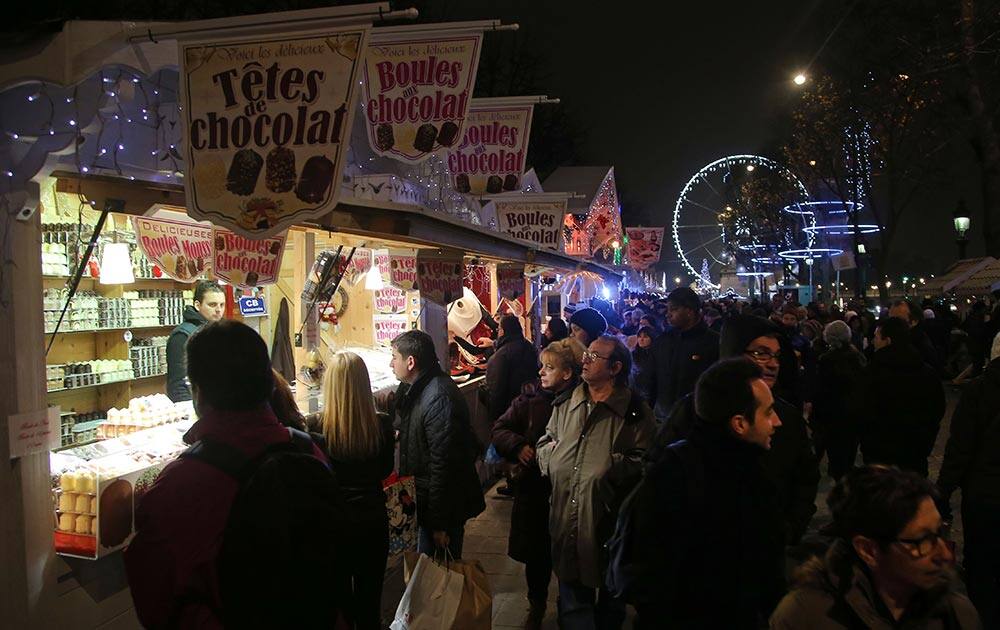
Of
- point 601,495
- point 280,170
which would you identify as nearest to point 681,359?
point 601,495

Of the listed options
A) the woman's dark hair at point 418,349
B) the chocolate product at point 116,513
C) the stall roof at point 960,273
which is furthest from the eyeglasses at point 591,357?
the stall roof at point 960,273

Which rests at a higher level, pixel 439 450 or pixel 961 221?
pixel 961 221

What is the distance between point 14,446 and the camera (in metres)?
3.40

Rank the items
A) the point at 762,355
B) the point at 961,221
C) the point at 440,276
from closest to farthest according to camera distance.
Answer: the point at 762,355
the point at 440,276
the point at 961,221

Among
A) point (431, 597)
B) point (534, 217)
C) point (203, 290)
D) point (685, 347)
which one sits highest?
point (534, 217)

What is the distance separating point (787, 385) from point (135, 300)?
698cm

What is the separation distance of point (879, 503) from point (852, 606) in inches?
11.4

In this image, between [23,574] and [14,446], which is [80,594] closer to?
[23,574]

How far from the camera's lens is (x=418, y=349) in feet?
16.0

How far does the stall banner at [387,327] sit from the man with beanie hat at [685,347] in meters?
3.39

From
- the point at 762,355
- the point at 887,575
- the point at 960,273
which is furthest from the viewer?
the point at 960,273

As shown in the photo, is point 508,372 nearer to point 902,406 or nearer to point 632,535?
point 902,406

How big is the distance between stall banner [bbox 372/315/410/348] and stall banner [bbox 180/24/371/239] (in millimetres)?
5544

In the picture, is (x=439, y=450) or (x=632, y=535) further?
(x=439, y=450)
